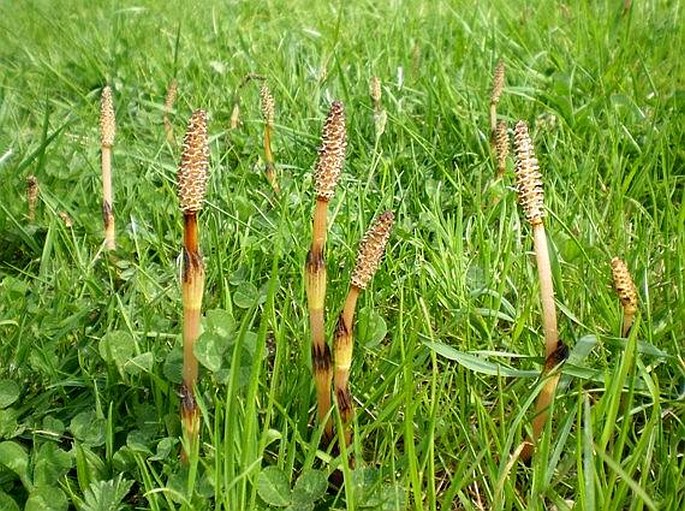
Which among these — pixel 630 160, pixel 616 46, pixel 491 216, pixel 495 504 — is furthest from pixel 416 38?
pixel 495 504

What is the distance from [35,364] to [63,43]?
2.53 metres

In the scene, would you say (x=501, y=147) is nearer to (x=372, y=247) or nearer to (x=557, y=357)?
(x=557, y=357)

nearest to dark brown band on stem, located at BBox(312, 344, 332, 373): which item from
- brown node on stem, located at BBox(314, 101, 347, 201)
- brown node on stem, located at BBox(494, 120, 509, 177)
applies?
brown node on stem, located at BBox(314, 101, 347, 201)

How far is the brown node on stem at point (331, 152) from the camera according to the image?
1.20 meters

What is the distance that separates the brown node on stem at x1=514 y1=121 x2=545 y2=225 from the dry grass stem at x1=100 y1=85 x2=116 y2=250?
103 centimetres

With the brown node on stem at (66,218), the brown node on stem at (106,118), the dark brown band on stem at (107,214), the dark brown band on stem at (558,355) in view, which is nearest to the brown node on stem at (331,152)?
the dark brown band on stem at (558,355)

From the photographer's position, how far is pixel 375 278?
193cm

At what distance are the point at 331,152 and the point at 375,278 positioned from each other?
0.75 meters

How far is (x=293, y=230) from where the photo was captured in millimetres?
2006

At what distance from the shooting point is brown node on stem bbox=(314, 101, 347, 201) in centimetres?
120

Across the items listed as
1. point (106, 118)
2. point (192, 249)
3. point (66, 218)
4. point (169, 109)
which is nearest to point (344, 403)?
point (192, 249)

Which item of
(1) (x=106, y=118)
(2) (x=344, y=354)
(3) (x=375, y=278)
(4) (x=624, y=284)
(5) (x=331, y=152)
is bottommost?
(3) (x=375, y=278)

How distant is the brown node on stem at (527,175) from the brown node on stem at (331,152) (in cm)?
24

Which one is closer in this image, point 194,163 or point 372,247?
point 194,163
